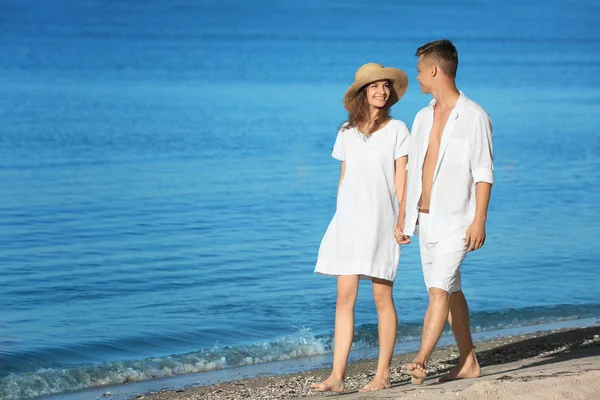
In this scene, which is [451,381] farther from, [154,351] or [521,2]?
[521,2]

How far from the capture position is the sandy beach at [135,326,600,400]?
5.19m

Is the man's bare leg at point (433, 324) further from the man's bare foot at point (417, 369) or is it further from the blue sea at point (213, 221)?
the blue sea at point (213, 221)

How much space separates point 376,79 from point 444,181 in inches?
26.0

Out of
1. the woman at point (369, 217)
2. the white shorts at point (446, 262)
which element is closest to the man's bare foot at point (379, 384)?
the woman at point (369, 217)

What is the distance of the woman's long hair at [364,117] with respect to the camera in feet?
19.6

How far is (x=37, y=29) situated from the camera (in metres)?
60.4

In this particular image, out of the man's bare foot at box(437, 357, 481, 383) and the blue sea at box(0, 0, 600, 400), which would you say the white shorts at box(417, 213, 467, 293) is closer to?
the man's bare foot at box(437, 357, 481, 383)

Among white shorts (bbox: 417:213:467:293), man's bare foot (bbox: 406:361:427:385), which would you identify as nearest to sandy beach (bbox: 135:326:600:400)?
man's bare foot (bbox: 406:361:427:385)

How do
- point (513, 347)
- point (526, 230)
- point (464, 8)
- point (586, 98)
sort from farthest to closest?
point (464, 8)
point (586, 98)
point (526, 230)
point (513, 347)

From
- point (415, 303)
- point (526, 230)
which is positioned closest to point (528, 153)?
point (526, 230)

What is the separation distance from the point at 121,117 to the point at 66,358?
19.0m

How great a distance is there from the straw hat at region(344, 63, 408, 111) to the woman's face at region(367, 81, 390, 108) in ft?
0.10

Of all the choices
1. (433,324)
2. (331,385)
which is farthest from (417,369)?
(331,385)

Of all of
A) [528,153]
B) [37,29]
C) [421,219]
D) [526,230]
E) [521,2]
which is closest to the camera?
[421,219]
